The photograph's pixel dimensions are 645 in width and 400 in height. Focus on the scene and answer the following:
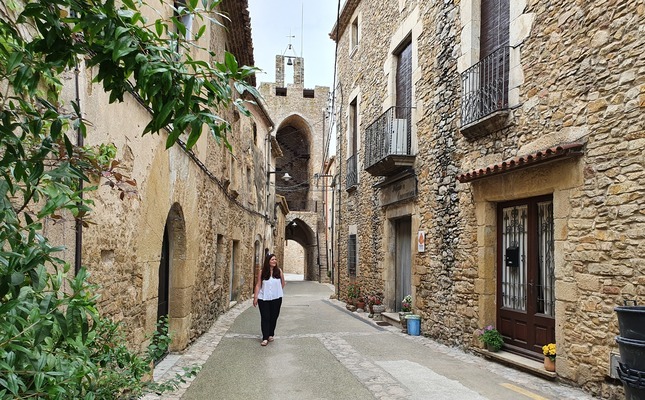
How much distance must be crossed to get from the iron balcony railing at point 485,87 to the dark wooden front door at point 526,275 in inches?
50.4

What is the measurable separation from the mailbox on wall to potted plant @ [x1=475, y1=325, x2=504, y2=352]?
34.3 inches

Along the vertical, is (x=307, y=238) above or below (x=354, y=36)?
below

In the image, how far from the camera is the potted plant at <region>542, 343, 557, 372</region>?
530 centimetres

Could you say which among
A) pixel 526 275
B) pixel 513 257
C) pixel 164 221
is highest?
pixel 164 221

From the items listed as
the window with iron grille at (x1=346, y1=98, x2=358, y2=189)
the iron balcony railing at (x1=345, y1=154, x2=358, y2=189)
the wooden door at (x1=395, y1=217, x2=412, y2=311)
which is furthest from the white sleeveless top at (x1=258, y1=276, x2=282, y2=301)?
the window with iron grille at (x1=346, y1=98, x2=358, y2=189)

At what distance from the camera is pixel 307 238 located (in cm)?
3438

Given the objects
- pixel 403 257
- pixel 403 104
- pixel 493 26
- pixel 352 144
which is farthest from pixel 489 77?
pixel 352 144

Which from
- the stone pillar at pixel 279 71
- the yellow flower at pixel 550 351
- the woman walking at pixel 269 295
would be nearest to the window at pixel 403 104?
the woman walking at pixel 269 295

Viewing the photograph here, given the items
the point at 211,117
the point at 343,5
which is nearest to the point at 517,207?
the point at 211,117

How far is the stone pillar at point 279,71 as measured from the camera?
114ft

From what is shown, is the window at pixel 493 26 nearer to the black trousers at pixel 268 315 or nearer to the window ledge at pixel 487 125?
the window ledge at pixel 487 125

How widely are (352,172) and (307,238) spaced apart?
2093 centimetres

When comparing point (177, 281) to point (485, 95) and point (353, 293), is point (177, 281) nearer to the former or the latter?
point (485, 95)

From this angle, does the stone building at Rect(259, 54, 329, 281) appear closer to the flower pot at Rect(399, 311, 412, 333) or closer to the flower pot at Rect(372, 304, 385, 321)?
the flower pot at Rect(372, 304, 385, 321)
